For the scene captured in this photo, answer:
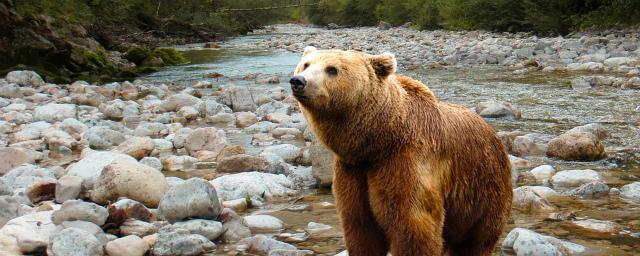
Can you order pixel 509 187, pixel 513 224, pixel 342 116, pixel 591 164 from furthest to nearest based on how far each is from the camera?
1. pixel 591 164
2. pixel 513 224
3. pixel 509 187
4. pixel 342 116

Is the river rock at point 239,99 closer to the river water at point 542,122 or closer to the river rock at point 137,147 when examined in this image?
the river water at point 542,122

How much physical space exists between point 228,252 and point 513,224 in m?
2.08

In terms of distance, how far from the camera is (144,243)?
4.67 metres

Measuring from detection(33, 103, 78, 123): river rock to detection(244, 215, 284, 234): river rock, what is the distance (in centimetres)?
620

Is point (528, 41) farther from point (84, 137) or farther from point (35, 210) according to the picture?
point (35, 210)

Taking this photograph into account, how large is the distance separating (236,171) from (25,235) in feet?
9.21

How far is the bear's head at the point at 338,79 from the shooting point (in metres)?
3.49

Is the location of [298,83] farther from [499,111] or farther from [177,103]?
[177,103]

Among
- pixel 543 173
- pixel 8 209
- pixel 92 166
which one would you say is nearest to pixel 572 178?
pixel 543 173

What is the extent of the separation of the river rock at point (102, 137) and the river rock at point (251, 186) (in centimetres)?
280

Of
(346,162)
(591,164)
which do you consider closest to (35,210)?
(346,162)

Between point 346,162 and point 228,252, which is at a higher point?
point 346,162

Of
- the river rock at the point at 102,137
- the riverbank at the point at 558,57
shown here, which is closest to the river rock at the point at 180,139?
the river rock at the point at 102,137

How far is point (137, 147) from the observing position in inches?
320
